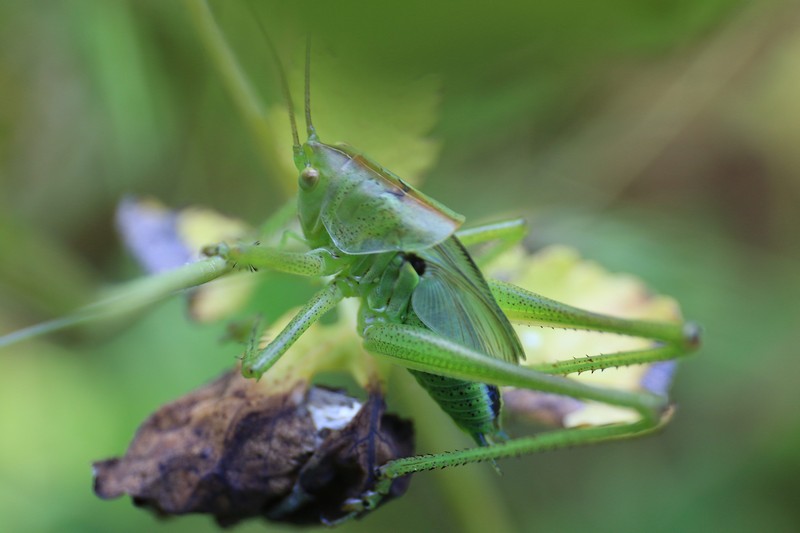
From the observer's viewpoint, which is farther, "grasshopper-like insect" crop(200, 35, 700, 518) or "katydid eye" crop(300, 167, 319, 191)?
"katydid eye" crop(300, 167, 319, 191)

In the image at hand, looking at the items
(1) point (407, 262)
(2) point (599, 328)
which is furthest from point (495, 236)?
(2) point (599, 328)

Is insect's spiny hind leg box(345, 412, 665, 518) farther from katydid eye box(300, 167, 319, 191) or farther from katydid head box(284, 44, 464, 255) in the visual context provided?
katydid eye box(300, 167, 319, 191)

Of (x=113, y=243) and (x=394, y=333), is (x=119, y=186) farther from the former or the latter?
(x=394, y=333)

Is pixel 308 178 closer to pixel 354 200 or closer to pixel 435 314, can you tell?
pixel 354 200

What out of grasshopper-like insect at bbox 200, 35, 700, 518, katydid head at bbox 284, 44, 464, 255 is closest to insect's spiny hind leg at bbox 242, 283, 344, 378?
grasshopper-like insect at bbox 200, 35, 700, 518

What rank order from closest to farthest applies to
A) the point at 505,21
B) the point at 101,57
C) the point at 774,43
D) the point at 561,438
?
the point at 505,21
the point at 561,438
the point at 101,57
the point at 774,43

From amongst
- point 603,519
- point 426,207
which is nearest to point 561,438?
point 426,207
